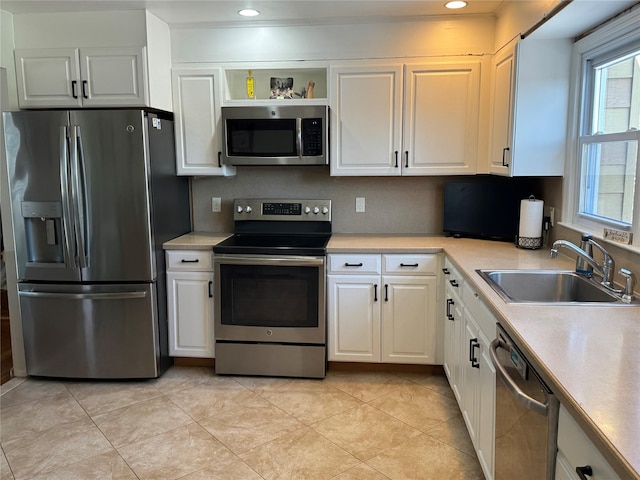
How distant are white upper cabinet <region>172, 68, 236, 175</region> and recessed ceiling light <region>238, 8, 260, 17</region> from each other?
41 cm

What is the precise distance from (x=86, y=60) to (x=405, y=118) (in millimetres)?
2070

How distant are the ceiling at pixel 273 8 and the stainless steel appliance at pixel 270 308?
4.77 feet

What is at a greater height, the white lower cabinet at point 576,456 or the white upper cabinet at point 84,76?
the white upper cabinet at point 84,76

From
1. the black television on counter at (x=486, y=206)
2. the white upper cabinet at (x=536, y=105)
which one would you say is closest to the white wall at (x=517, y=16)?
the white upper cabinet at (x=536, y=105)

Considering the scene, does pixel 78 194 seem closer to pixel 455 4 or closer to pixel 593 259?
pixel 455 4

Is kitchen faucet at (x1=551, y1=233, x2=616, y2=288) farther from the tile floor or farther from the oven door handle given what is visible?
the oven door handle

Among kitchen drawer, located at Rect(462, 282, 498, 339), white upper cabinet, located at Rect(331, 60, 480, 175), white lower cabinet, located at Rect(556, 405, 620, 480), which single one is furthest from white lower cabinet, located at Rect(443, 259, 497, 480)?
white upper cabinet, located at Rect(331, 60, 480, 175)

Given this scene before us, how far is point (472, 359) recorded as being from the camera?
233cm

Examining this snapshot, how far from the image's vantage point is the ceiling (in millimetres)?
3006

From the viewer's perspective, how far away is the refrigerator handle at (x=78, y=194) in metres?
3.10

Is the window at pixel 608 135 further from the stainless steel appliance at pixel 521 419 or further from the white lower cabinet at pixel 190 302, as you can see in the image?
the white lower cabinet at pixel 190 302

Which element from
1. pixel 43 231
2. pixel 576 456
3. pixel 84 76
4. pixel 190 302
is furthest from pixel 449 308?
pixel 84 76

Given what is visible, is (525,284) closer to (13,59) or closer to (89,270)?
(89,270)

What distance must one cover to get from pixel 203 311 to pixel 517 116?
7.48 feet
